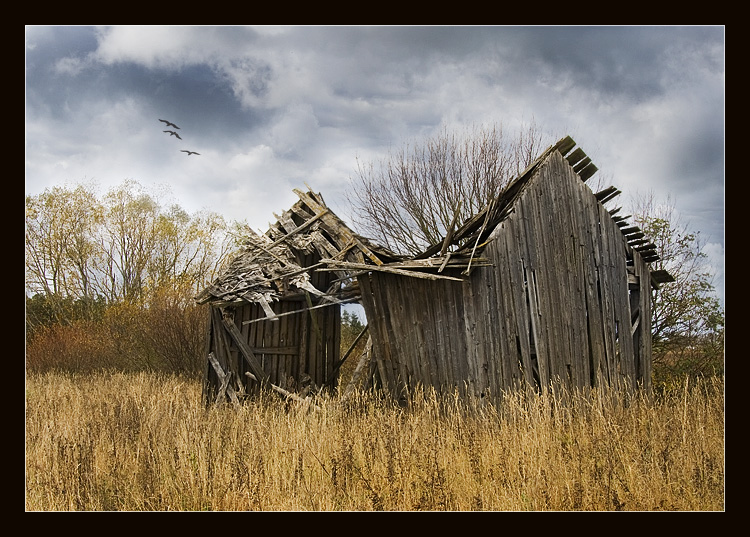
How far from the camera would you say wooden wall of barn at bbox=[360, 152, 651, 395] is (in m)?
8.21

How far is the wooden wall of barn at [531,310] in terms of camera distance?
8.21 metres

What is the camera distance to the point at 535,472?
5.64m

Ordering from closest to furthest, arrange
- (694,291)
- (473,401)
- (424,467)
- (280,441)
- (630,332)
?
1. (424,467)
2. (280,441)
3. (473,401)
4. (630,332)
5. (694,291)

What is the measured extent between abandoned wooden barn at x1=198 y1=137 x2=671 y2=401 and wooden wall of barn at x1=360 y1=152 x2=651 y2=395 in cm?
2

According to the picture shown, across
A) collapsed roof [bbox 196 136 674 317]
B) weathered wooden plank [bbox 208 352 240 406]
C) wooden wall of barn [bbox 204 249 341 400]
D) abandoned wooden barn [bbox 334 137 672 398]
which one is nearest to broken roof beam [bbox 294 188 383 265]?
collapsed roof [bbox 196 136 674 317]

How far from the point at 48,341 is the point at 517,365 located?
18382 millimetres

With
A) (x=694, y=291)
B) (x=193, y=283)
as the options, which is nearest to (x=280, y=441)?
(x=694, y=291)

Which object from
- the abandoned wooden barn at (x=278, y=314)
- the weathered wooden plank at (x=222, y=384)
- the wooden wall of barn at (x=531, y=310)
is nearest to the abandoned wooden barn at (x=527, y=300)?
the wooden wall of barn at (x=531, y=310)

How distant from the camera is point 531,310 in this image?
27.8 feet

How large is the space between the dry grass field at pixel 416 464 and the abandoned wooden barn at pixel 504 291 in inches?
24.0

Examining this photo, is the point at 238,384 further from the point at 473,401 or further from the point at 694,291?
the point at 694,291

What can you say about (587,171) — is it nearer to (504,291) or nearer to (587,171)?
(587,171)

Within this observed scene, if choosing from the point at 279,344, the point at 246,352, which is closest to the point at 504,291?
the point at 279,344

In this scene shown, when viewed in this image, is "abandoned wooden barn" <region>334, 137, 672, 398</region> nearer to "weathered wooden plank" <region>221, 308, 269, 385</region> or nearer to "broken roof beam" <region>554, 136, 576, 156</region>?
"broken roof beam" <region>554, 136, 576, 156</region>
